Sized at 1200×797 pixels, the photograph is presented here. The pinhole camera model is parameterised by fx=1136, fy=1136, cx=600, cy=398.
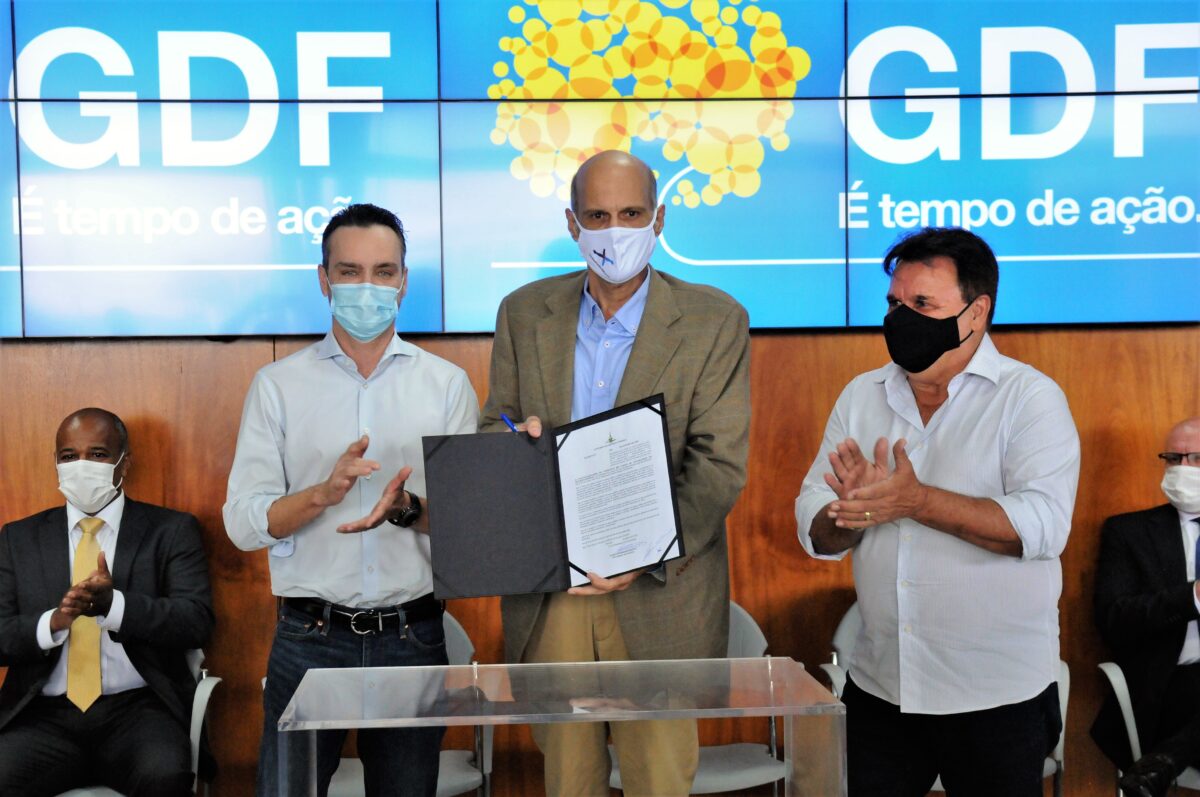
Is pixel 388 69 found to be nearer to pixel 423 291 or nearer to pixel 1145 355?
pixel 423 291

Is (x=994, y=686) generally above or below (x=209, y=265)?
below

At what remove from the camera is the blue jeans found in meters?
2.63

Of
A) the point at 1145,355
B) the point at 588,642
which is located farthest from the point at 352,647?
the point at 1145,355

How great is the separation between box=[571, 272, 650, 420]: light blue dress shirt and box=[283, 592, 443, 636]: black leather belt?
66 centimetres

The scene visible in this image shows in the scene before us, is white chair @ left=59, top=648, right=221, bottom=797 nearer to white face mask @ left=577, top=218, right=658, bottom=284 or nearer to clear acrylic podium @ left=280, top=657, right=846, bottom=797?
clear acrylic podium @ left=280, top=657, right=846, bottom=797

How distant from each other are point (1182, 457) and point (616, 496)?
2649 mm

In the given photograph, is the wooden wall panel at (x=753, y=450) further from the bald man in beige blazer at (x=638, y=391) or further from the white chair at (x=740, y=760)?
the bald man in beige blazer at (x=638, y=391)

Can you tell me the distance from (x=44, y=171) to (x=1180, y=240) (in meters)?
4.39

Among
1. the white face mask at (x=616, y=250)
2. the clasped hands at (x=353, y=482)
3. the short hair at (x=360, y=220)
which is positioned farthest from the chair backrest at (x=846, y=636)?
the short hair at (x=360, y=220)

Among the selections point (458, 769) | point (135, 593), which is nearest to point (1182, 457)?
point (458, 769)

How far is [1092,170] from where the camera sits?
4461mm

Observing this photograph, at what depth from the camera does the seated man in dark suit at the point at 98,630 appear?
11.5 feet

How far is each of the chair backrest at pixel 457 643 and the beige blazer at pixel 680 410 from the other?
1.35 metres

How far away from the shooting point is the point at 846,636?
4.21 m
